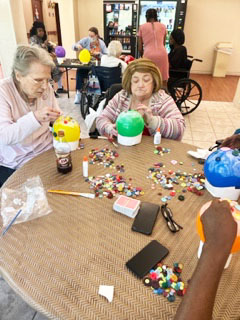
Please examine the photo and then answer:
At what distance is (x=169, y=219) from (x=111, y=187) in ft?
1.00

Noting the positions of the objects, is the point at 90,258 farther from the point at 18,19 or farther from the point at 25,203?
the point at 18,19

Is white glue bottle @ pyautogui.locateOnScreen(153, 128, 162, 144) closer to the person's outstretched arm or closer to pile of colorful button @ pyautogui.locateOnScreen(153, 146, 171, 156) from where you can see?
pile of colorful button @ pyautogui.locateOnScreen(153, 146, 171, 156)

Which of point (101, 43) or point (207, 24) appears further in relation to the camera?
point (207, 24)

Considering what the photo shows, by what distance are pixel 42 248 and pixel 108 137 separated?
910mm

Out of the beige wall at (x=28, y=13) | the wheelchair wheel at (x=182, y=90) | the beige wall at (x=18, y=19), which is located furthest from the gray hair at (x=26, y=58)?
the beige wall at (x=28, y=13)

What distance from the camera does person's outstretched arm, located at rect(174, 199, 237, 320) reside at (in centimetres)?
57

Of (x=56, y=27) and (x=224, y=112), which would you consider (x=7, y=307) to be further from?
(x=56, y=27)

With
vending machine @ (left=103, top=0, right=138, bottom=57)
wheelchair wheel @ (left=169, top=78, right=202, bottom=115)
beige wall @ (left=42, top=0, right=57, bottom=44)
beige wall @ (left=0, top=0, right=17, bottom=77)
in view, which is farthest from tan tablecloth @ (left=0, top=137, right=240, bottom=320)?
beige wall @ (left=42, top=0, right=57, bottom=44)

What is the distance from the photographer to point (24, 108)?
56.2 inches

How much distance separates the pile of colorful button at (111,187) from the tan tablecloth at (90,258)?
1.3 inches

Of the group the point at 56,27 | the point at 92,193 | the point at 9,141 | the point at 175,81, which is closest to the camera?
the point at 92,193

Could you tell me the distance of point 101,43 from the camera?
4.77 m

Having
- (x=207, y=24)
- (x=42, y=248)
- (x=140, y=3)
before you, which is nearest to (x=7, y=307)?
(x=42, y=248)

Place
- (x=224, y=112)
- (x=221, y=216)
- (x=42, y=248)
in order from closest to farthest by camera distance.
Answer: (x=221, y=216)
(x=42, y=248)
(x=224, y=112)
